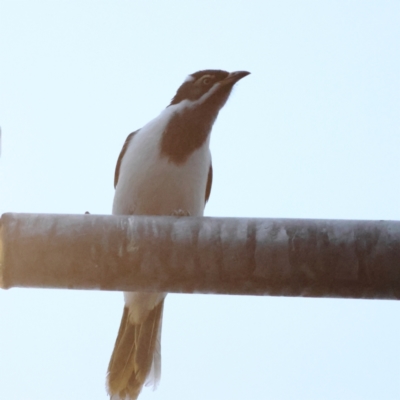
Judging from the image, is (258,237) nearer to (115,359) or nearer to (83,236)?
(83,236)

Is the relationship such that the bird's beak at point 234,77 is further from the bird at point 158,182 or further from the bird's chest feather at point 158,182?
the bird's chest feather at point 158,182

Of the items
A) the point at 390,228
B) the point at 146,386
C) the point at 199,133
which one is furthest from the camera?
the point at 199,133

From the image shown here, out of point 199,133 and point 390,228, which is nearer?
point 390,228

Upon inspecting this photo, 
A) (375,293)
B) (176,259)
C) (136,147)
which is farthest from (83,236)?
(136,147)

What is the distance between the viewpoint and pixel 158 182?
4344 millimetres

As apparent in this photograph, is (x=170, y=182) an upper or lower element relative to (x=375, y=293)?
upper

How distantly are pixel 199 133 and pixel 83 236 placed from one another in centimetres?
222

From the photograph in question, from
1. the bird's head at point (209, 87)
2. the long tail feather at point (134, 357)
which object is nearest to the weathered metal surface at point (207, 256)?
the long tail feather at point (134, 357)

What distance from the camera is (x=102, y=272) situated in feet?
7.70

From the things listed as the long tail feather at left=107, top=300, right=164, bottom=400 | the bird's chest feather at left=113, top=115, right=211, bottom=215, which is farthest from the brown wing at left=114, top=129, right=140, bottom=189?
the long tail feather at left=107, top=300, right=164, bottom=400

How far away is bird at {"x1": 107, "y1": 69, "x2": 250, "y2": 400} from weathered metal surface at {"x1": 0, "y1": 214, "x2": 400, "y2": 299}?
1.94 m

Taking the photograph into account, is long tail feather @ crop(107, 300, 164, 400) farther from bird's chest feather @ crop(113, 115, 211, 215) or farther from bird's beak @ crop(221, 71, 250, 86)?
bird's beak @ crop(221, 71, 250, 86)

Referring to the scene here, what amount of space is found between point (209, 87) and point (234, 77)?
19 centimetres

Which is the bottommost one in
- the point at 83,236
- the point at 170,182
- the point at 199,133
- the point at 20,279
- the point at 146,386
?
the point at 146,386
